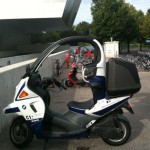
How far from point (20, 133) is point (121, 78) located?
5.77ft

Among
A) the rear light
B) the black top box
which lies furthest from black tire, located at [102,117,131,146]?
the rear light

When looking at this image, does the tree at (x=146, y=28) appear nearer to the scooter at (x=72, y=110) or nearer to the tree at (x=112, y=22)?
the tree at (x=112, y=22)

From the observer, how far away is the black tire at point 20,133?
5863 millimetres

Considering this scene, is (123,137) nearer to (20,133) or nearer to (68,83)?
(20,133)

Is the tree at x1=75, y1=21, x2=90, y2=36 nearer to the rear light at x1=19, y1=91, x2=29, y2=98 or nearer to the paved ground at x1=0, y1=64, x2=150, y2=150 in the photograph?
the paved ground at x1=0, y1=64, x2=150, y2=150

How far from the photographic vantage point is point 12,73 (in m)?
8.13

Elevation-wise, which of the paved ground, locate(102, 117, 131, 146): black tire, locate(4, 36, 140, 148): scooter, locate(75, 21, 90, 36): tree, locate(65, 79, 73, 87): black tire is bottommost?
locate(65, 79, 73, 87): black tire

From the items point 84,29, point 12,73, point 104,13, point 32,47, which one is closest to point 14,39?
point 32,47

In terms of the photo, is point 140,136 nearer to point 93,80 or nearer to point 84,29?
point 93,80

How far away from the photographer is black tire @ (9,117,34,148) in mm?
5863

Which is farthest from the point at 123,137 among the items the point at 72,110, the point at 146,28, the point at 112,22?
the point at 146,28

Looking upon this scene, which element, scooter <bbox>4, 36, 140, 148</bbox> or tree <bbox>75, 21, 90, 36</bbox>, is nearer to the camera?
scooter <bbox>4, 36, 140, 148</bbox>

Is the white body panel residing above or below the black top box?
below

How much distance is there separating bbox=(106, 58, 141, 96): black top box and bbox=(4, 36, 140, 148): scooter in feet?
0.16
